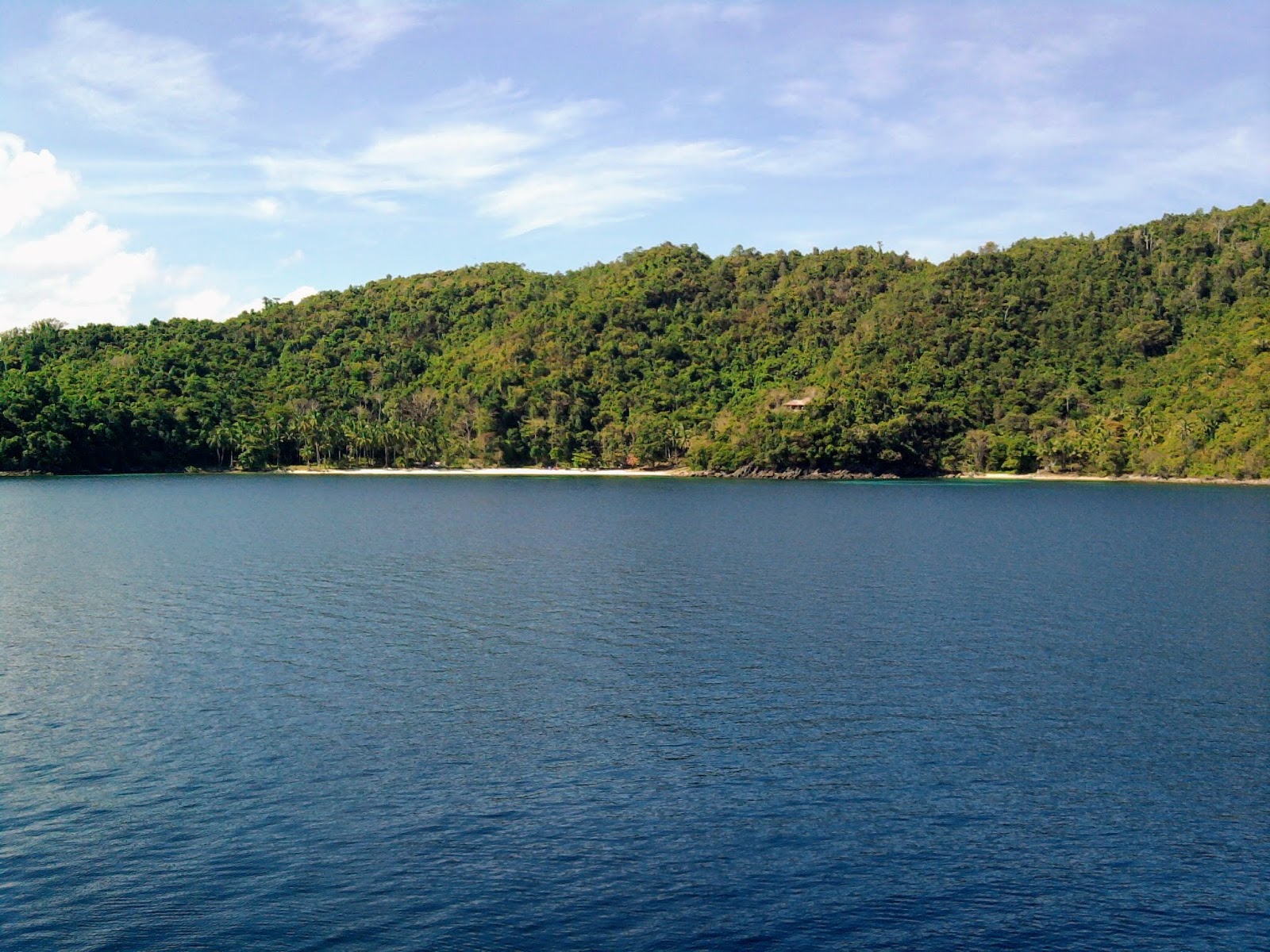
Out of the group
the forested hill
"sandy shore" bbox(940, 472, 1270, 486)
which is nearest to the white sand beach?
the forested hill

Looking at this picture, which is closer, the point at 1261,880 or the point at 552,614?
the point at 1261,880

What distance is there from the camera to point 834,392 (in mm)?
157375

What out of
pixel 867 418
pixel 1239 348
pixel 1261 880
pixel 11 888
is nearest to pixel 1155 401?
pixel 1239 348

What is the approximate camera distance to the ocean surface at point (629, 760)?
14.2m

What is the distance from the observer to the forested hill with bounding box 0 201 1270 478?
14538 centimetres

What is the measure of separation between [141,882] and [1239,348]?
16533cm

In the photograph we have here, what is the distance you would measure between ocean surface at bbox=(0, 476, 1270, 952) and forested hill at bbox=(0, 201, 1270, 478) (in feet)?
349

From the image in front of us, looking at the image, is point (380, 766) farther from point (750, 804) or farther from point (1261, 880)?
point (1261, 880)

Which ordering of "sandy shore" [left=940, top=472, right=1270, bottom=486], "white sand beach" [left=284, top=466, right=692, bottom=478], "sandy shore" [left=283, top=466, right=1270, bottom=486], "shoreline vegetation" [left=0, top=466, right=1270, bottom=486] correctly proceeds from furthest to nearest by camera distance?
"white sand beach" [left=284, top=466, right=692, bottom=478] < "shoreline vegetation" [left=0, top=466, right=1270, bottom=486] < "sandy shore" [left=283, top=466, right=1270, bottom=486] < "sandy shore" [left=940, top=472, right=1270, bottom=486]

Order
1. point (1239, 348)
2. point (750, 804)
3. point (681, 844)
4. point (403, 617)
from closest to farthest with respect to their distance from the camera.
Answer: point (681, 844) < point (750, 804) < point (403, 617) < point (1239, 348)

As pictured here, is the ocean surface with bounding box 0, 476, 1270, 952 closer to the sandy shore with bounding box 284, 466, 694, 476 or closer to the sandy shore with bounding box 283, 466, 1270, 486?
the sandy shore with bounding box 283, 466, 1270, 486

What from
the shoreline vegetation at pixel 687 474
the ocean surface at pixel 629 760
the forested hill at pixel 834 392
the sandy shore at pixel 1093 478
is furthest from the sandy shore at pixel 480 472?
the ocean surface at pixel 629 760

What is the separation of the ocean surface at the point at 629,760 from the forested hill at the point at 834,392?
10635cm

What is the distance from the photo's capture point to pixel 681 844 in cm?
1630
